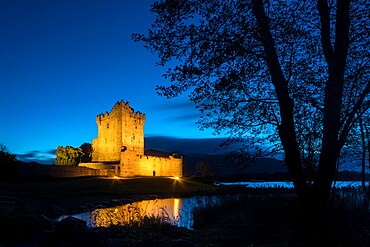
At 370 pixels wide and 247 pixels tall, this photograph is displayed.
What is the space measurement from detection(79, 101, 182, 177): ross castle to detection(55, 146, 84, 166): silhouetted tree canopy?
430 centimetres

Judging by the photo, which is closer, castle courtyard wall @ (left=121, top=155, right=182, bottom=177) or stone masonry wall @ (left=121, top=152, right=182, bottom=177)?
stone masonry wall @ (left=121, top=152, right=182, bottom=177)

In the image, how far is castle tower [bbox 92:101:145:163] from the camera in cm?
7188

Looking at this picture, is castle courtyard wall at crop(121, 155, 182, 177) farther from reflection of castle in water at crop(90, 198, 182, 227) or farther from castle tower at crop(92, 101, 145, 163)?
reflection of castle in water at crop(90, 198, 182, 227)

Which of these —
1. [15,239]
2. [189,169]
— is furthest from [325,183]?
[189,169]

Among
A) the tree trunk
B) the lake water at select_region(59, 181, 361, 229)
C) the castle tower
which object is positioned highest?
the castle tower

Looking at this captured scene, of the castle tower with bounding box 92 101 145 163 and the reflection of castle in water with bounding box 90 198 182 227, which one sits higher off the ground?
the castle tower with bounding box 92 101 145 163

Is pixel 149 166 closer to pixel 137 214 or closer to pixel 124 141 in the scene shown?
pixel 124 141

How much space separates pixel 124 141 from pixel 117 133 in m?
2.48

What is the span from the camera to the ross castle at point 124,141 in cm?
6912

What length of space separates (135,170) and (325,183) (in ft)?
188

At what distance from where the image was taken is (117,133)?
72.2 metres

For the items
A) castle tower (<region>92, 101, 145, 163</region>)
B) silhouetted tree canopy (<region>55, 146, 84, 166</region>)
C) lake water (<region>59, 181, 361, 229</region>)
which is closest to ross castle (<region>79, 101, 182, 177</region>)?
castle tower (<region>92, 101, 145, 163</region>)

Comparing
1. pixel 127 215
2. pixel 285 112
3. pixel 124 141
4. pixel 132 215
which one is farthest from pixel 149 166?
pixel 285 112

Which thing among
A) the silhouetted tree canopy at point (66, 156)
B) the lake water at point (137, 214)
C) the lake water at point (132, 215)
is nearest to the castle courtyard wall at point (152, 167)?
the silhouetted tree canopy at point (66, 156)
